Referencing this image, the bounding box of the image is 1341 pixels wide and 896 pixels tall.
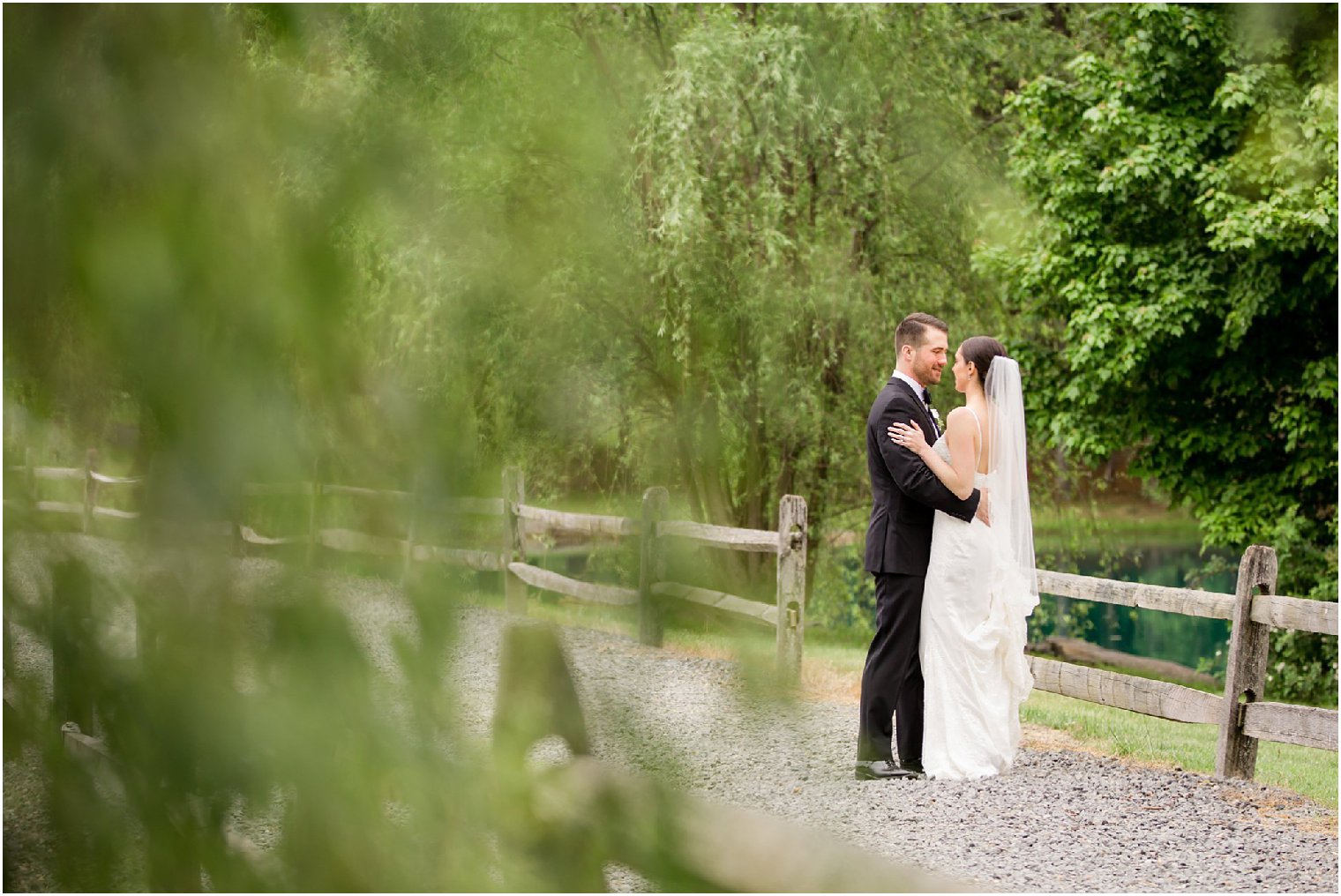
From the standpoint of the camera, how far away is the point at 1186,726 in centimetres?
900

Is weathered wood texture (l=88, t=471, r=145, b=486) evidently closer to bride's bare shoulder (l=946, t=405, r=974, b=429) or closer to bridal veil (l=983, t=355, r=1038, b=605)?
bride's bare shoulder (l=946, t=405, r=974, b=429)

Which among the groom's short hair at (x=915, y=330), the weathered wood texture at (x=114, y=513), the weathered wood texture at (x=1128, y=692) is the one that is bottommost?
the weathered wood texture at (x=1128, y=692)

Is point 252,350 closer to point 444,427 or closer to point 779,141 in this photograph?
point 444,427

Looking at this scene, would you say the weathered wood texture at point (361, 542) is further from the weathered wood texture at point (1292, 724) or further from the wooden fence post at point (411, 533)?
the weathered wood texture at point (1292, 724)

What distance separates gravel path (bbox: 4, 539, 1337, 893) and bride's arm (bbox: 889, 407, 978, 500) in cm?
132

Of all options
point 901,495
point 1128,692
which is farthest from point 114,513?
point 1128,692

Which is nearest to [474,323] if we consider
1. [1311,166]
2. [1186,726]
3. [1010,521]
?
[1010,521]

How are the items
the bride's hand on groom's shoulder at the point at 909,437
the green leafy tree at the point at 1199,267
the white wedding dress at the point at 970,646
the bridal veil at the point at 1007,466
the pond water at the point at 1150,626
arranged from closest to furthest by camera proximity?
the bride's hand on groom's shoulder at the point at 909,437
the white wedding dress at the point at 970,646
the bridal veil at the point at 1007,466
the green leafy tree at the point at 1199,267
the pond water at the point at 1150,626

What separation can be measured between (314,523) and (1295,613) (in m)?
6.26

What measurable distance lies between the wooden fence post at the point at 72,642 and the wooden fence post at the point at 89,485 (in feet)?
0.08

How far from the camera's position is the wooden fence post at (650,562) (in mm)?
606

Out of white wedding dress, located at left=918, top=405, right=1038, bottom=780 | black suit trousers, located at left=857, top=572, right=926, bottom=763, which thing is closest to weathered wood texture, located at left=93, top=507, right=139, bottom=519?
white wedding dress, located at left=918, top=405, right=1038, bottom=780

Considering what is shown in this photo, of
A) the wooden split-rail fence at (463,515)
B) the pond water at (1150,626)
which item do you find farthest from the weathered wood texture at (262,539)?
the pond water at (1150,626)

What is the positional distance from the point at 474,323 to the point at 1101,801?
5.80 m
